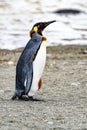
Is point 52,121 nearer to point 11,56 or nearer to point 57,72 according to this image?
point 57,72

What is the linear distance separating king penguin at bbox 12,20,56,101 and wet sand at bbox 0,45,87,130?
237 mm

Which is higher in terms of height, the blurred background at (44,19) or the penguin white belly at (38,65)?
the penguin white belly at (38,65)

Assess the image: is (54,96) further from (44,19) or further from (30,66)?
(44,19)

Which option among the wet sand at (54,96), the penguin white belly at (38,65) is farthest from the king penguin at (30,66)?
the wet sand at (54,96)

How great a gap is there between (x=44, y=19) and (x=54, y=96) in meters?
11.9

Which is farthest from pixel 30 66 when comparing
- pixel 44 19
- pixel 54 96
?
pixel 44 19

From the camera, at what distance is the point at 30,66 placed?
834cm

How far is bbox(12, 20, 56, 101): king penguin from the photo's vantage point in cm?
830

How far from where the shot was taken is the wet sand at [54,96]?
661cm

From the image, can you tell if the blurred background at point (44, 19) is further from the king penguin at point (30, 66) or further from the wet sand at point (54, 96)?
the king penguin at point (30, 66)

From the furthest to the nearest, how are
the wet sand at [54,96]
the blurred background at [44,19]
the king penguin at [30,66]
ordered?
the blurred background at [44,19]
the king penguin at [30,66]
the wet sand at [54,96]

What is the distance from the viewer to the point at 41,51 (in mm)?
8336

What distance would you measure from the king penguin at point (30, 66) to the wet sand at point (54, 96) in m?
0.24

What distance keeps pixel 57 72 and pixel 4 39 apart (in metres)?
4.77
